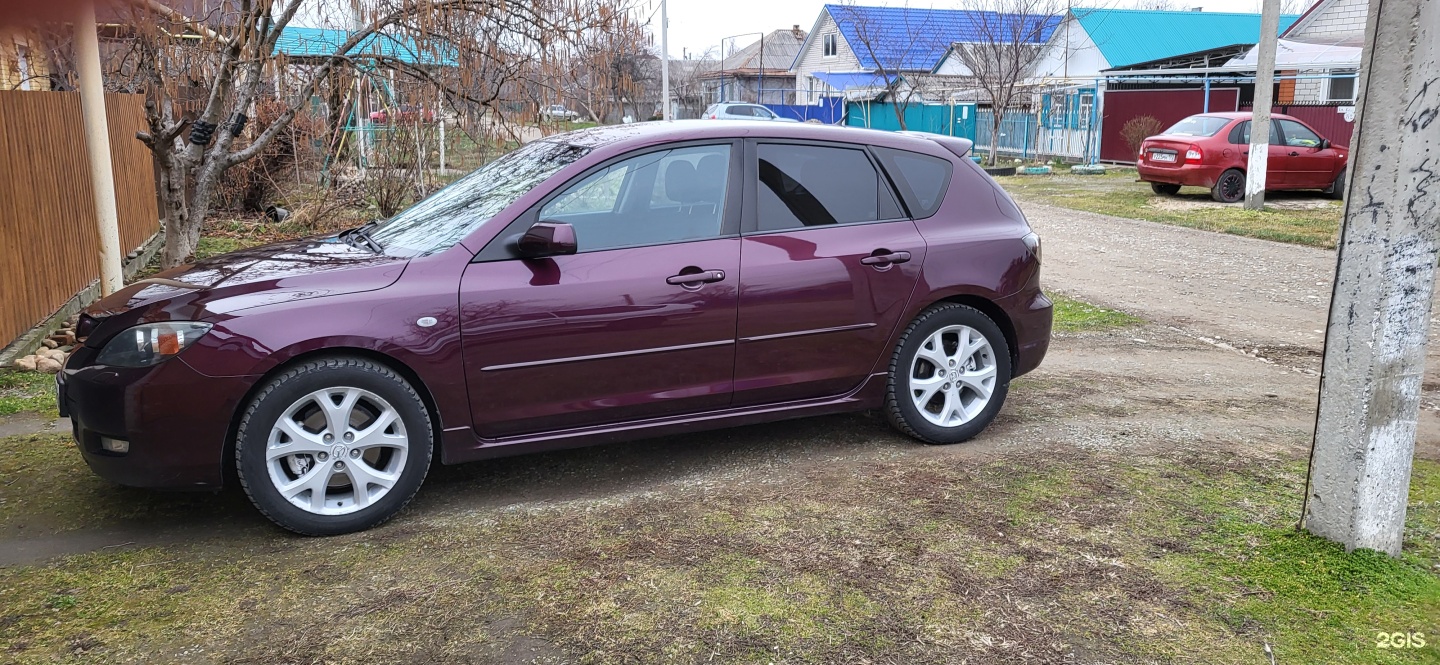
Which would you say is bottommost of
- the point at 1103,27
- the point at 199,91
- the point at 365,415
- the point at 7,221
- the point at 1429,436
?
the point at 1429,436

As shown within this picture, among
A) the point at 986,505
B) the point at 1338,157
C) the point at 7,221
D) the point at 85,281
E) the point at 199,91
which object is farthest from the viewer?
the point at 1338,157

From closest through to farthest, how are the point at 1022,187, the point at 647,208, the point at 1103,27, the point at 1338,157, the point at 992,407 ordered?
the point at 647,208, the point at 992,407, the point at 1338,157, the point at 1022,187, the point at 1103,27

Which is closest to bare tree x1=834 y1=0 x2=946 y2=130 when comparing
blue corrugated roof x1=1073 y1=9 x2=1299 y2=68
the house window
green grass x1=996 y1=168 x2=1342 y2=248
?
blue corrugated roof x1=1073 y1=9 x2=1299 y2=68

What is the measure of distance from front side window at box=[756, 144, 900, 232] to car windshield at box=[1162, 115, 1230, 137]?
1553 cm

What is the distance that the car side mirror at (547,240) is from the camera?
4379 mm

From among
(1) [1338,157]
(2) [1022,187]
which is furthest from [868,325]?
(2) [1022,187]

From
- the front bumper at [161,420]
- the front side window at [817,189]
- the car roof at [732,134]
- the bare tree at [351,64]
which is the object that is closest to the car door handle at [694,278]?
the front side window at [817,189]

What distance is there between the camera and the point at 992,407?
17.9 ft

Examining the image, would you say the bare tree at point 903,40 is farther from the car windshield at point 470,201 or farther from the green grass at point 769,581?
the green grass at point 769,581

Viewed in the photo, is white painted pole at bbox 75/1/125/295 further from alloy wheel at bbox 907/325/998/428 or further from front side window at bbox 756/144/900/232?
alloy wheel at bbox 907/325/998/428

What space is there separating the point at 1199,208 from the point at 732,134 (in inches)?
597

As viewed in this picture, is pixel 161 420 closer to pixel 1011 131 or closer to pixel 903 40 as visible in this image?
pixel 1011 131

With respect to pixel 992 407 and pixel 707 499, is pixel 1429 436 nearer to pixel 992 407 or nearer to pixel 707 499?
pixel 992 407

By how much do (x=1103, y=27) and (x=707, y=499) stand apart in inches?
1470
